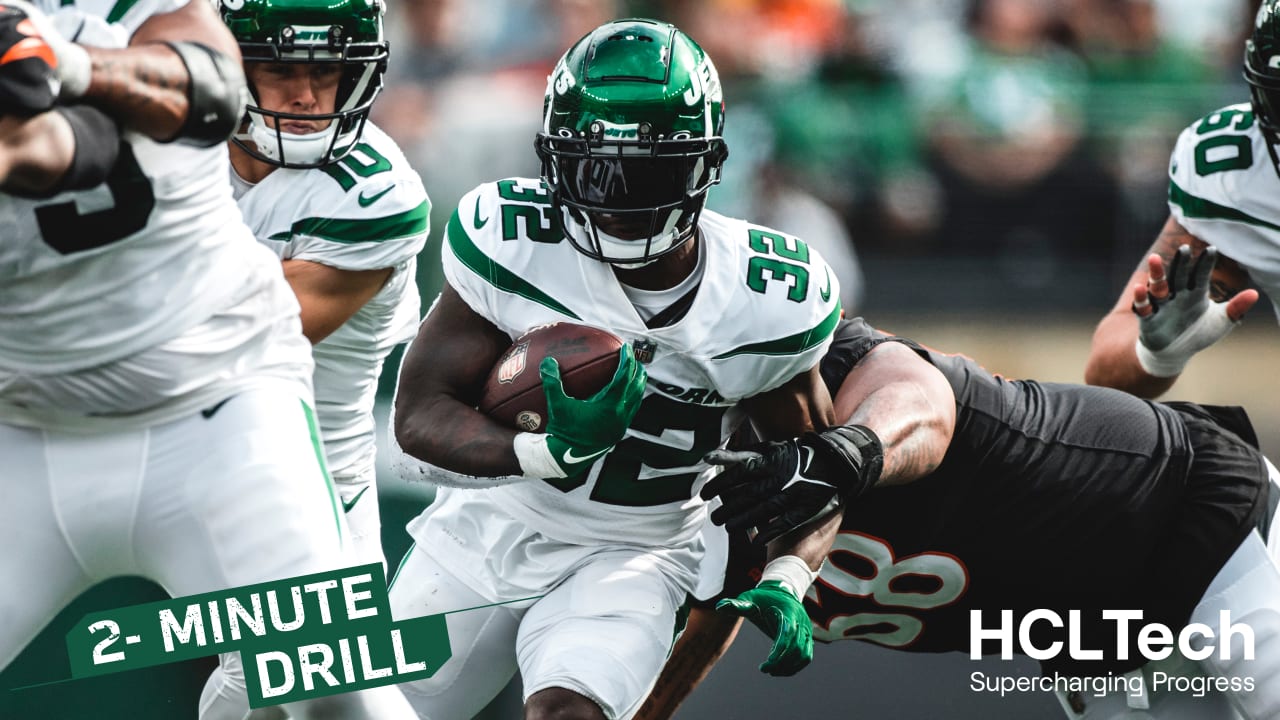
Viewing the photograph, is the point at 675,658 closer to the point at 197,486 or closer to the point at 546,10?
the point at 197,486

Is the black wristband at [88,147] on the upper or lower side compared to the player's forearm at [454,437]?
upper

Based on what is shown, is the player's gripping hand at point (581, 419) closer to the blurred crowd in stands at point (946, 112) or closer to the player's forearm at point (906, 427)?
the player's forearm at point (906, 427)

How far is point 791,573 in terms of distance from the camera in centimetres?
288

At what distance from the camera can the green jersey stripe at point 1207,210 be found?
384cm

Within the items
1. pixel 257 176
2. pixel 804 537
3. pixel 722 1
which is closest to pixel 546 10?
pixel 722 1

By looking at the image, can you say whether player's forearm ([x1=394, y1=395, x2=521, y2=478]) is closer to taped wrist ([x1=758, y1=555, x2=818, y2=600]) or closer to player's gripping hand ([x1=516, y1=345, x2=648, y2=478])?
player's gripping hand ([x1=516, y1=345, x2=648, y2=478])

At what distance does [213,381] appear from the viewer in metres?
2.49

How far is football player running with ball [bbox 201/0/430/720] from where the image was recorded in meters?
3.32

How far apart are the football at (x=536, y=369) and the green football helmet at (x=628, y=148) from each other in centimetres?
21

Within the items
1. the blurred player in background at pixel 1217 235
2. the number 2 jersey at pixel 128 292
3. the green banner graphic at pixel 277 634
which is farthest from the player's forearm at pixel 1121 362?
the number 2 jersey at pixel 128 292

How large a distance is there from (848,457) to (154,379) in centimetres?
125

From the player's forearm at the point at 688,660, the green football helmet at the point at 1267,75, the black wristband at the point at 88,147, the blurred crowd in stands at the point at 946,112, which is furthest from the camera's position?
the blurred crowd in stands at the point at 946,112

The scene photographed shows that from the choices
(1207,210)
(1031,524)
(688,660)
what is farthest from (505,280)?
(1207,210)

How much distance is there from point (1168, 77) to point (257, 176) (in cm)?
602
